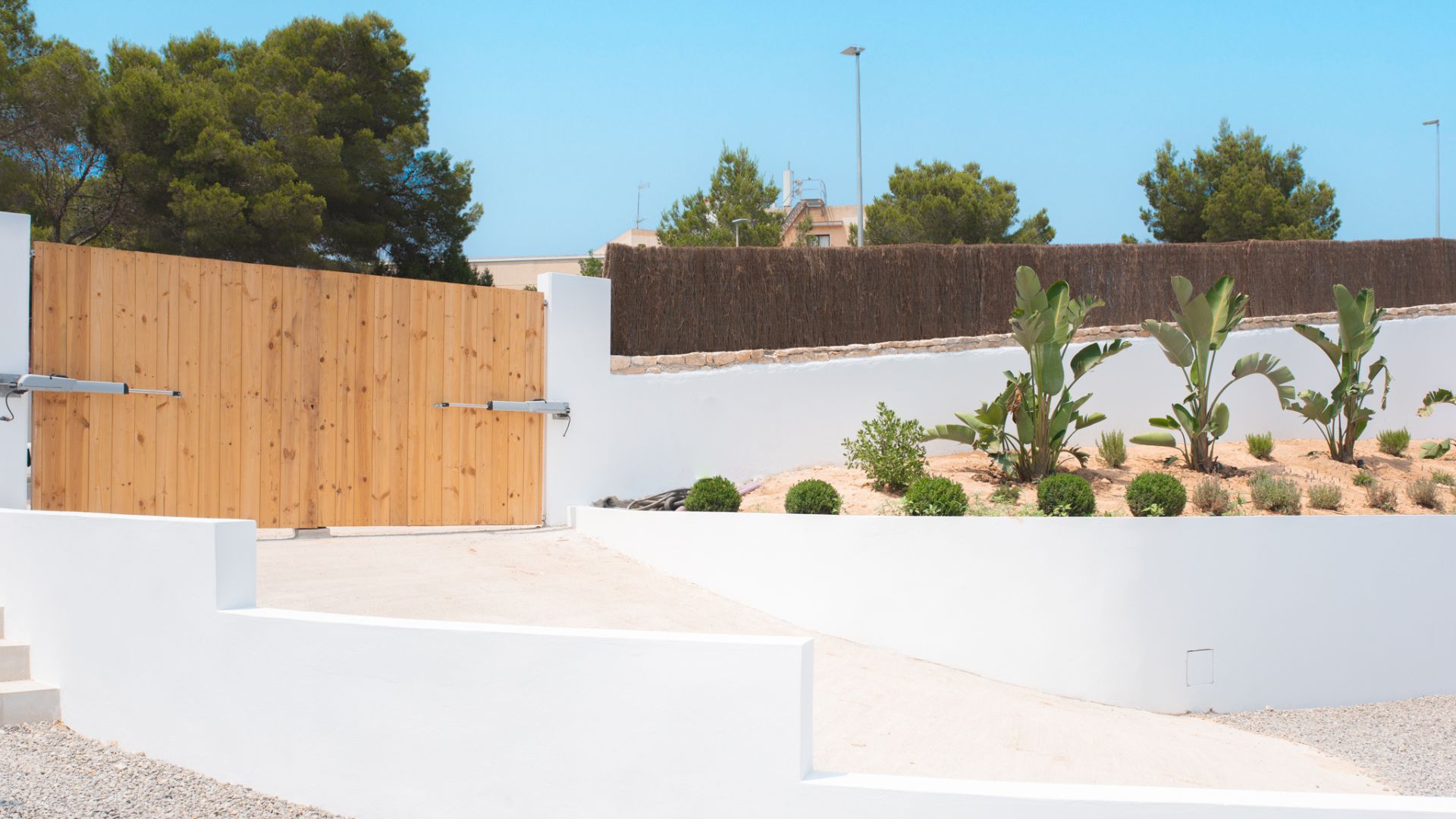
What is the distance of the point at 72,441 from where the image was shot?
770 cm

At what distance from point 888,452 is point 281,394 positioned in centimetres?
580

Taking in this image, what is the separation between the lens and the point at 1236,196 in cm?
2945

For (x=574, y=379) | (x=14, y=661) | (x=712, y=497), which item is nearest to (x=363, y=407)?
(x=574, y=379)

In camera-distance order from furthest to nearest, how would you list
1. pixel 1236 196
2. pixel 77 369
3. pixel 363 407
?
pixel 1236 196, pixel 363 407, pixel 77 369

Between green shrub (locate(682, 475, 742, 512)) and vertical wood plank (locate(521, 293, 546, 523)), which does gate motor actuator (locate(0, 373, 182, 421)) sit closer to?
vertical wood plank (locate(521, 293, 546, 523))

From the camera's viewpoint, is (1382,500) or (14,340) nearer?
(14,340)

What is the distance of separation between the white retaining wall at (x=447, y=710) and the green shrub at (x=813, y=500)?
16.6ft

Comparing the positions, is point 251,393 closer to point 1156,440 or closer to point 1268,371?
point 1156,440

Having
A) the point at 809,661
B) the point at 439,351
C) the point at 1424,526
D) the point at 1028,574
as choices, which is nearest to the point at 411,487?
the point at 439,351

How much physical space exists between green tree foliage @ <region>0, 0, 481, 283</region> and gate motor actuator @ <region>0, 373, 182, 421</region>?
1266cm

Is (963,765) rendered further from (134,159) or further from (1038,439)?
(134,159)

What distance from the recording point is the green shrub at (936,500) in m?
9.30

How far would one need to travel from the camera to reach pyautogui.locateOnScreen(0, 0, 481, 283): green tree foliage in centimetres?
1891

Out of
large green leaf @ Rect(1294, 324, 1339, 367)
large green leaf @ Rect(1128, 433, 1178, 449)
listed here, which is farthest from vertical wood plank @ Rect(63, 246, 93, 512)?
large green leaf @ Rect(1294, 324, 1339, 367)
